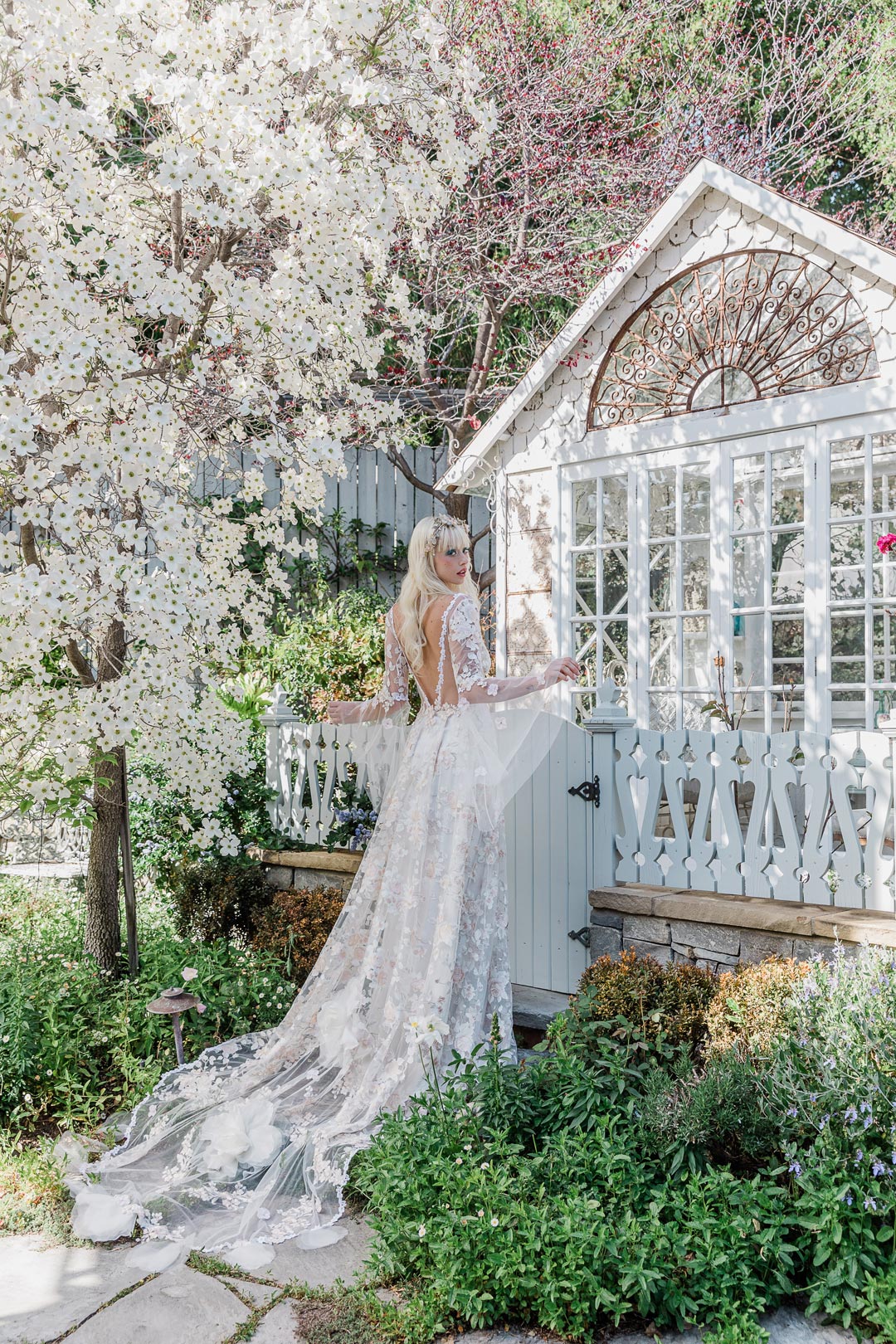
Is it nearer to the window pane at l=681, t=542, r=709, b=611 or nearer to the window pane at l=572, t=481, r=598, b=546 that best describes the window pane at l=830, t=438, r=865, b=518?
the window pane at l=681, t=542, r=709, b=611

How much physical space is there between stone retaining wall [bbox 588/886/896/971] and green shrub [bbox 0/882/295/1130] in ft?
5.28

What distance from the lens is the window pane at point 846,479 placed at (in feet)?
17.9

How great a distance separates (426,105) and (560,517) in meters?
2.92

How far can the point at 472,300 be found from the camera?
10.1 m

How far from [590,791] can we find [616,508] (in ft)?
7.97

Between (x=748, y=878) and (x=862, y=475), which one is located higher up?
(x=862, y=475)

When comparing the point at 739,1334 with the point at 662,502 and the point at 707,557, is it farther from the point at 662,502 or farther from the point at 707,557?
the point at 662,502

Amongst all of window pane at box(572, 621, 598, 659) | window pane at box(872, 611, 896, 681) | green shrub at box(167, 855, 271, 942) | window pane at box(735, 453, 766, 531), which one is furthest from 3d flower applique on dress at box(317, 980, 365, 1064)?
window pane at box(872, 611, 896, 681)

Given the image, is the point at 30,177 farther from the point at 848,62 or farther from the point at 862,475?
the point at 848,62

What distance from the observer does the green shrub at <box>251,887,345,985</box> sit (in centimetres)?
527

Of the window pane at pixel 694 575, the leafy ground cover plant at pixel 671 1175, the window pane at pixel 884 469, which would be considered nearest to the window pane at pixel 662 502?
the window pane at pixel 694 575

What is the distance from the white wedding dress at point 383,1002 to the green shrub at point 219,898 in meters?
1.49

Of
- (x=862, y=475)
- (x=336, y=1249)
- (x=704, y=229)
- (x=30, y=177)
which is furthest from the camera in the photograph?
(x=704, y=229)

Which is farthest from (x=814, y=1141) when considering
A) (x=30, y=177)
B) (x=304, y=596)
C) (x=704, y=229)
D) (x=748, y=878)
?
(x=304, y=596)
